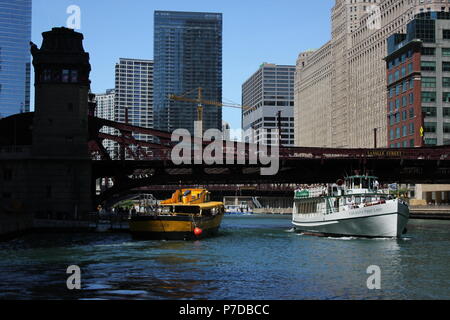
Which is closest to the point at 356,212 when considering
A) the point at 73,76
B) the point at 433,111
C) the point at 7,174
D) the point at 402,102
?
the point at 73,76

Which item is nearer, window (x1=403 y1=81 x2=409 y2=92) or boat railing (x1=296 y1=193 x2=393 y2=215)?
boat railing (x1=296 y1=193 x2=393 y2=215)

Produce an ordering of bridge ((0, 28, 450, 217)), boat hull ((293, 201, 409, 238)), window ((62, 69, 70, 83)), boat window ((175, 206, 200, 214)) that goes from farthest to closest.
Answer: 1. window ((62, 69, 70, 83))
2. bridge ((0, 28, 450, 217))
3. boat window ((175, 206, 200, 214))
4. boat hull ((293, 201, 409, 238))

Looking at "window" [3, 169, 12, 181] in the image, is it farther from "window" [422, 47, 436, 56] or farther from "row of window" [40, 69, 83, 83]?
"window" [422, 47, 436, 56]

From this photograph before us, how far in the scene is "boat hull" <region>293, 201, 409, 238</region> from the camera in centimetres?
6588

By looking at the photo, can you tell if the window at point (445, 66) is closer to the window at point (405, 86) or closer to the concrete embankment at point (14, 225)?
the window at point (405, 86)

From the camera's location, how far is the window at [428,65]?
17212 cm

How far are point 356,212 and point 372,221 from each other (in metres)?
2.10

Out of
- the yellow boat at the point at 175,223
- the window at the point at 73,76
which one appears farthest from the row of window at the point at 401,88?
the yellow boat at the point at 175,223

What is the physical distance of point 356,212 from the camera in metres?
68.3

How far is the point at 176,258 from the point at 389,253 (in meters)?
17.9

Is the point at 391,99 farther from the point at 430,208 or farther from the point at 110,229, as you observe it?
the point at 110,229

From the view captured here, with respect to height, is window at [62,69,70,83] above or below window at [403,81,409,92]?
below

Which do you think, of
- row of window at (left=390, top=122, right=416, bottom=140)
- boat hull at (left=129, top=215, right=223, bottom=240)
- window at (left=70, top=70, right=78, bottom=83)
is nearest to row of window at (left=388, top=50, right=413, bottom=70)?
row of window at (left=390, top=122, right=416, bottom=140)

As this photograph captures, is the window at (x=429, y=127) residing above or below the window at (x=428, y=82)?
below
